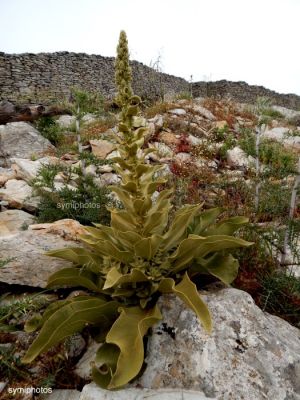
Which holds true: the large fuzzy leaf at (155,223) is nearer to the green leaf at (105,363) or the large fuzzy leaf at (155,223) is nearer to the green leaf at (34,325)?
the green leaf at (105,363)

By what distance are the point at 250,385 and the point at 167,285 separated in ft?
2.49

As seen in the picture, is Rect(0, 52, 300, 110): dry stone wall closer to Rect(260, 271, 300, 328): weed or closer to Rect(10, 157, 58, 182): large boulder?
Rect(10, 157, 58, 182): large boulder

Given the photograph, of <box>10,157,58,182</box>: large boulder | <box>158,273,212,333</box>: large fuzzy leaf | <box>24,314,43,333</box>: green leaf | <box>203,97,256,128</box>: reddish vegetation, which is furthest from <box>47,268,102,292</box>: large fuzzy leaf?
<box>203,97,256,128</box>: reddish vegetation

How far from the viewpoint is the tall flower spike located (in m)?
2.27

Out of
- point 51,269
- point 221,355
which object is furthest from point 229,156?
point 221,355

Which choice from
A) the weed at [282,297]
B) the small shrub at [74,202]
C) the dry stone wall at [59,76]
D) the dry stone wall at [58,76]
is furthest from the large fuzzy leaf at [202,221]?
the dry stone wall at [58,76]

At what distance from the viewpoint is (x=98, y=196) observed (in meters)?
4.30

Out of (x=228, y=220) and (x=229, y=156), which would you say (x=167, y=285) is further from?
(x=229, y=156)

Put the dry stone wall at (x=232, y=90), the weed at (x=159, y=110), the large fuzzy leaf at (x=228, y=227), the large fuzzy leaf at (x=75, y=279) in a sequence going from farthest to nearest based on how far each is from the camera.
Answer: the dry stone wall at (x=232, y=90) < the weed at (x=159, y=110) < the large fuzzy leaf at (x=228, y=227) < the large fuzzy leaf at (x=75, y=279)

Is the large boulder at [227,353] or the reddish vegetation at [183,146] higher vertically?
the large boulder at [227,353]

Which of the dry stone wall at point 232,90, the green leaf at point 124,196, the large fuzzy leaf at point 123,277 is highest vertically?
the green leaf at point 124,196

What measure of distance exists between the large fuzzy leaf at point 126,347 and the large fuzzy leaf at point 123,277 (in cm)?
19

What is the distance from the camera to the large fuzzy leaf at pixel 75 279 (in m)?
2.77

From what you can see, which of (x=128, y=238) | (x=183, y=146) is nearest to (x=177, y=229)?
(x=128, y=238)
